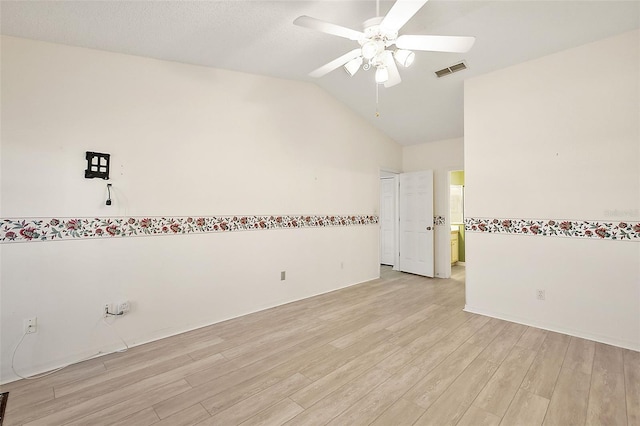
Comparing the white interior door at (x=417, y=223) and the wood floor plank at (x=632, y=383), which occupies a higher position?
the white interior door at (x=417, y=223)

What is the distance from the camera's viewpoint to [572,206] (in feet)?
9.45

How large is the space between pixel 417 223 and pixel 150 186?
442cm

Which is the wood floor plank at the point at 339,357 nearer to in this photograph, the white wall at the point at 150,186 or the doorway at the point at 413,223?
the white wall at the point at 150,186

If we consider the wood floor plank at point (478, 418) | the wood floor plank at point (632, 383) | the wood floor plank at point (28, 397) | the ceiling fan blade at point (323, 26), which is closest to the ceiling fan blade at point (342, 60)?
the ceiling fan blade at point (323, 26)

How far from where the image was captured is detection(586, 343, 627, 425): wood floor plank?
1728 mm

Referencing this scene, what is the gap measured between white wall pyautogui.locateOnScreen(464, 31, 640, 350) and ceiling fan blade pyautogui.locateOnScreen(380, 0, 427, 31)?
2216 mm

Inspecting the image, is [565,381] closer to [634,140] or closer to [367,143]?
[634,140]

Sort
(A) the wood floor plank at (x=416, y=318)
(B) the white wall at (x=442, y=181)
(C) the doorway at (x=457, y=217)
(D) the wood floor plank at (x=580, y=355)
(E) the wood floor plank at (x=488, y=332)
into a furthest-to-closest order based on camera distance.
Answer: (C) the doorway at (x=457, y=217) → (B) the white wall at (x=442, y=181) → (A) the wood floor plank at (x=416, y=318) → (E) the wood floor plank at (x=488, y=332) → (D) the wood floor plank at (x=580, y=355)

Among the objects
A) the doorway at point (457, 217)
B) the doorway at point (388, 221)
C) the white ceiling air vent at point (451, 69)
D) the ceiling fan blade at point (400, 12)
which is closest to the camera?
the ceiling fan blade at point (400, 12)

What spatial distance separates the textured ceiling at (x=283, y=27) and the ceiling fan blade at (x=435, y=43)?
763mm

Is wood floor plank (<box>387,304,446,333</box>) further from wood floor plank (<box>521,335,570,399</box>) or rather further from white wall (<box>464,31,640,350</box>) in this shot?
wood floor plank (<box>521,335,570,399</box>)

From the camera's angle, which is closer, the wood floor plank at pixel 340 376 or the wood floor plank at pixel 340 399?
the wood floor plank at pixel 340 399

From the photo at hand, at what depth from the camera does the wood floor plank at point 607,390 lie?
5.67ft

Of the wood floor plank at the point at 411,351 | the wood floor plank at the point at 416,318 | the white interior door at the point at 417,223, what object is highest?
the white interior door at the point at 417,223
